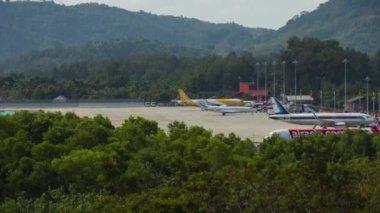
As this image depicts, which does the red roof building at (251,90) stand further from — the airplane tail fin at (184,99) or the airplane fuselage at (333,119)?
the airplane fuselage at (333,119)

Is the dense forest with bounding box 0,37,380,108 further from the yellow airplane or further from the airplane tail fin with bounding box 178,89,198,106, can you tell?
the airplane tail fin with bounding box 178,89,198,106

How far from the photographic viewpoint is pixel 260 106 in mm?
122750

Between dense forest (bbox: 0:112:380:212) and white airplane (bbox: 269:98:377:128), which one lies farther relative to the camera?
white airplane (bbox: 269:98:377:128)

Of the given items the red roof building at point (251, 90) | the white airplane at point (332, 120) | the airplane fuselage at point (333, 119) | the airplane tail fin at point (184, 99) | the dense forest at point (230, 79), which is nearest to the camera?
the white airplane at point (332, 120)

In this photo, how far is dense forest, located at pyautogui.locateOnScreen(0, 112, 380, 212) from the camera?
23516 millimetres

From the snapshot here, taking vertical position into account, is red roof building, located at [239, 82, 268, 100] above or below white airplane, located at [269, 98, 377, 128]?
above

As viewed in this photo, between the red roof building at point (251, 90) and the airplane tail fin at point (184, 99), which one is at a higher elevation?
the red roof building at point (251, 90)

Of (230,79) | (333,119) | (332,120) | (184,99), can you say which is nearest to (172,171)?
(332,120)

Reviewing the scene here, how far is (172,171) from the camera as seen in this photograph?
30.3m

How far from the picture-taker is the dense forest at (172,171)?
23.5m

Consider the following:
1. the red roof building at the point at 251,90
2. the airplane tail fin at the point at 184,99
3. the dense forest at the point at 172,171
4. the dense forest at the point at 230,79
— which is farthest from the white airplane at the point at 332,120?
the red roof building at the point at 251,90

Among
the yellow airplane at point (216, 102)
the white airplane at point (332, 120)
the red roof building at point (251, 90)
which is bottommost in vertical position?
the white airplane at point (332, 120)

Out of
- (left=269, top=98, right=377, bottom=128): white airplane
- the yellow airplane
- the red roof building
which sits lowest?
(left=269, top=98, right=377, bottom=128): white airplane

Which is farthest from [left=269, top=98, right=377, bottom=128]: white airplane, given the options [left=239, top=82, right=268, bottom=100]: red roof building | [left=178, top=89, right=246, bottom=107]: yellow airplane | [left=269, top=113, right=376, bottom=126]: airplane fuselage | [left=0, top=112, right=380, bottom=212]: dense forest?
[left=239, top=82, right=268, bottom=100]: red roof building
